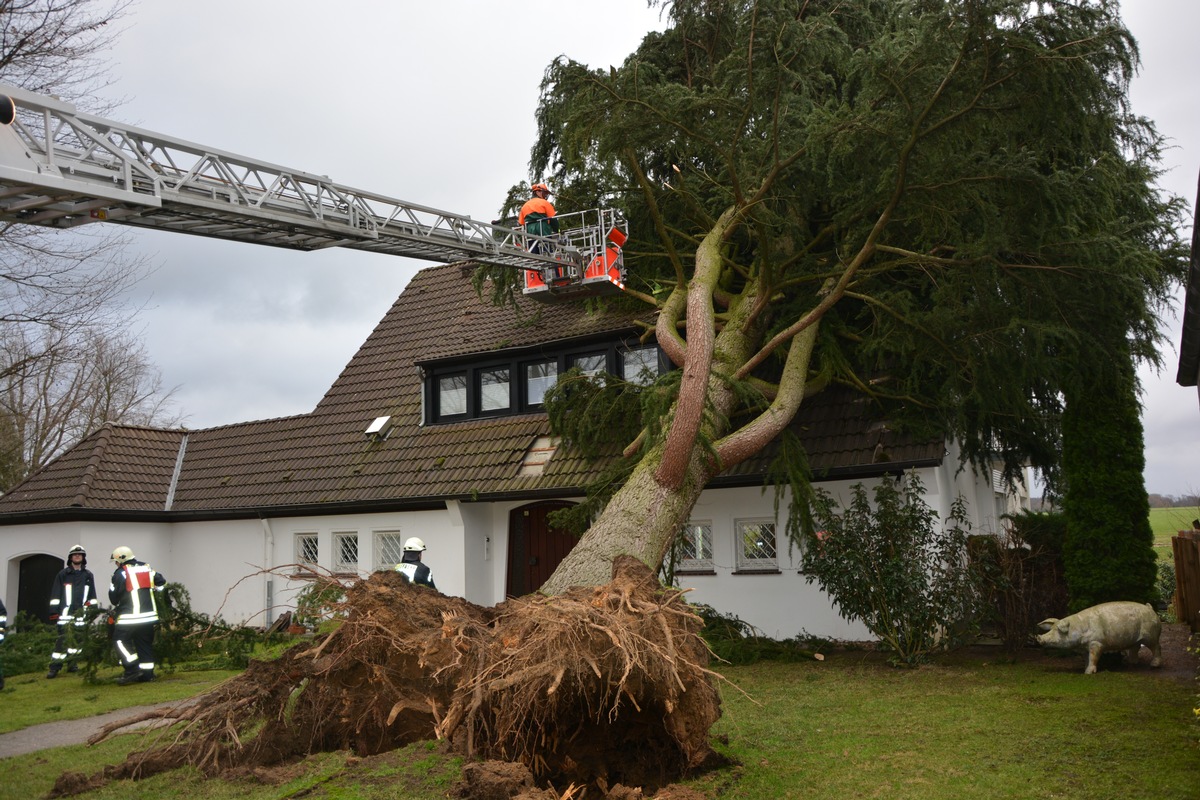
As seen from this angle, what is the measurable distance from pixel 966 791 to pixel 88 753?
7646mm

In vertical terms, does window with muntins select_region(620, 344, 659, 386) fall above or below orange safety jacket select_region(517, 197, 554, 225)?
below

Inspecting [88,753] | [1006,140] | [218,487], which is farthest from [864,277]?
[218,487]

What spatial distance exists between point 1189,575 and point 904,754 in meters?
8.66

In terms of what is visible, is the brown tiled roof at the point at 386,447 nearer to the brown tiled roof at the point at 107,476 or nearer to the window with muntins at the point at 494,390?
the brown tiled roof at the point at 107,476

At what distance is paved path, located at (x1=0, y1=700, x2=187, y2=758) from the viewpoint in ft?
31.2

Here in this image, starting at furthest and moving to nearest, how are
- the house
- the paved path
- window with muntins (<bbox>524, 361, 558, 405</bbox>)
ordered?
window with muntins (<bbox>524, 361, 558, 405</bbox>)
the house
the paved path

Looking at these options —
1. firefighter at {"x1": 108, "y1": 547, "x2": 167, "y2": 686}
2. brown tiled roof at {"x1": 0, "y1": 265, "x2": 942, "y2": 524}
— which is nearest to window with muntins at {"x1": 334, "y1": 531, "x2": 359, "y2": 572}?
brown tiled roof at {"x1": 0, "y1": 265, "x2": 942, "y2": 524}

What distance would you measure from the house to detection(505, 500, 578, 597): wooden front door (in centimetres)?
4

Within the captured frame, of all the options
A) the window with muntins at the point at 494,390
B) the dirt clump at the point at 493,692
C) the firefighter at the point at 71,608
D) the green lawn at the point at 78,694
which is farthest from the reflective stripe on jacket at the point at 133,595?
the window with muntins at the point at 494,390

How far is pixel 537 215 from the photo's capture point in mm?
15500

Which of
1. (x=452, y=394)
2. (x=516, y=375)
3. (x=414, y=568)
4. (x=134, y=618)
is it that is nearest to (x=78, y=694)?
(x=134, y=618)

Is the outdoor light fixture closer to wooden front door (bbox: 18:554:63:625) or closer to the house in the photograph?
the house

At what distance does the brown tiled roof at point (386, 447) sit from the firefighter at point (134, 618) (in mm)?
4559

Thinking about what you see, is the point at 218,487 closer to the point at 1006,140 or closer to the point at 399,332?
the point at 399,332
